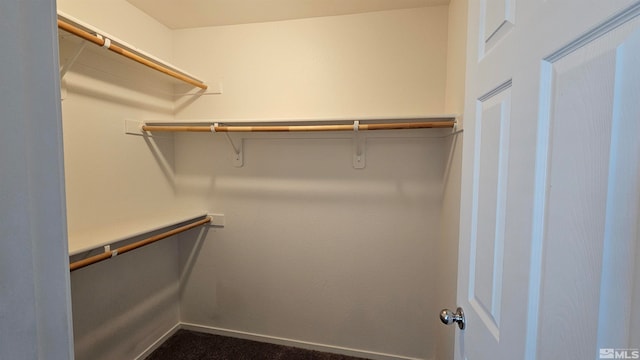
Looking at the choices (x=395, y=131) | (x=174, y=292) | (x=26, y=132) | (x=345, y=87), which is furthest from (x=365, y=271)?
(x=26, y=132)

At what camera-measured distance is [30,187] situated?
302mm

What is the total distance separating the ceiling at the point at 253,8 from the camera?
5.36 ft

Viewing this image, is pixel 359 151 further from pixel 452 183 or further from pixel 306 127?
pixel 452 183

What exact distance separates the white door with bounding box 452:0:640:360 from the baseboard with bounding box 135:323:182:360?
2.07 m

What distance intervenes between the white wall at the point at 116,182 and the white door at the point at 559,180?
1.59m

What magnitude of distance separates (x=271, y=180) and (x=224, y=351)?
4.10ft

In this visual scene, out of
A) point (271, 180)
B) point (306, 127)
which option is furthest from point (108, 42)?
point (271, 180)

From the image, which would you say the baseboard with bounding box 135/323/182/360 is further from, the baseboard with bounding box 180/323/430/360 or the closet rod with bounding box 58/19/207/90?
the closet rod with bounding box 58/19/207/90

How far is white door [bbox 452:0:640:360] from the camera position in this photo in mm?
299

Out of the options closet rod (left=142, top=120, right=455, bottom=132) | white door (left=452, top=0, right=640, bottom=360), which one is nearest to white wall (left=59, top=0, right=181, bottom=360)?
closet rod (left=142, top=120, right=455, bottom=132)

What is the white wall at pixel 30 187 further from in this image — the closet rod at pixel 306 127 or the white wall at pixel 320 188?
the white wall at pixel 320 188

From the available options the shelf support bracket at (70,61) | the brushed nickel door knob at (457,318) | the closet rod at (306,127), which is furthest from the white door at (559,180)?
the shelf support bracket at (70,61)

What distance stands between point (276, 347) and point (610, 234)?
2.10 meters

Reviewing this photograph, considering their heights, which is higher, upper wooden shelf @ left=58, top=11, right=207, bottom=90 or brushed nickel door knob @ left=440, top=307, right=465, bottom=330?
upper wooden shelf @ left=58, top=11, right=207, bottom=90
